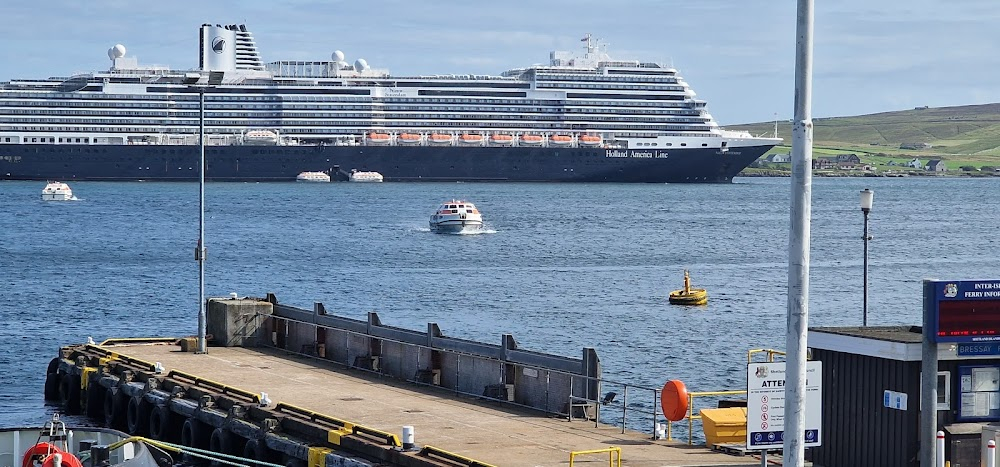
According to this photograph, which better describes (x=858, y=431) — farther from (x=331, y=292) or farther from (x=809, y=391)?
(x=331, y=292)

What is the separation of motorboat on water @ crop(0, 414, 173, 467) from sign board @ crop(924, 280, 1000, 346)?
8.44m

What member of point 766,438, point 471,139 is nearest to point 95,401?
point 766,438

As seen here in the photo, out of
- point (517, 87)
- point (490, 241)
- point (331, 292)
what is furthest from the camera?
point (517, 87)

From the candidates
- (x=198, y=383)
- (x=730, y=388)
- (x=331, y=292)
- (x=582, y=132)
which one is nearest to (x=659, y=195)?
(x=582, y=132)

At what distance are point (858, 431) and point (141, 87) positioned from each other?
443 ft

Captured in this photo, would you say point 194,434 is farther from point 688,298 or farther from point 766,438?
point 688,298

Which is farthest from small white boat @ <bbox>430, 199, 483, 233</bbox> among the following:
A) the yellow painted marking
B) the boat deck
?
the yellow painted marking

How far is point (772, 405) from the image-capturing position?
11.5 meters

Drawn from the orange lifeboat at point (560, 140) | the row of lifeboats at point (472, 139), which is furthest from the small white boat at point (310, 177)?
the orange lifeboat at point (560, 140)

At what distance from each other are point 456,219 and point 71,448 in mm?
71263

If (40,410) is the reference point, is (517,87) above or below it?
above

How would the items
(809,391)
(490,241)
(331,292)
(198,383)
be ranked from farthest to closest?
(490,241) < (331,292) < (198,383) < (809,391)

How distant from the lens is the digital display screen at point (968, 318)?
47.1 ft

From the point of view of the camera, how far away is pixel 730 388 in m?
33.1
